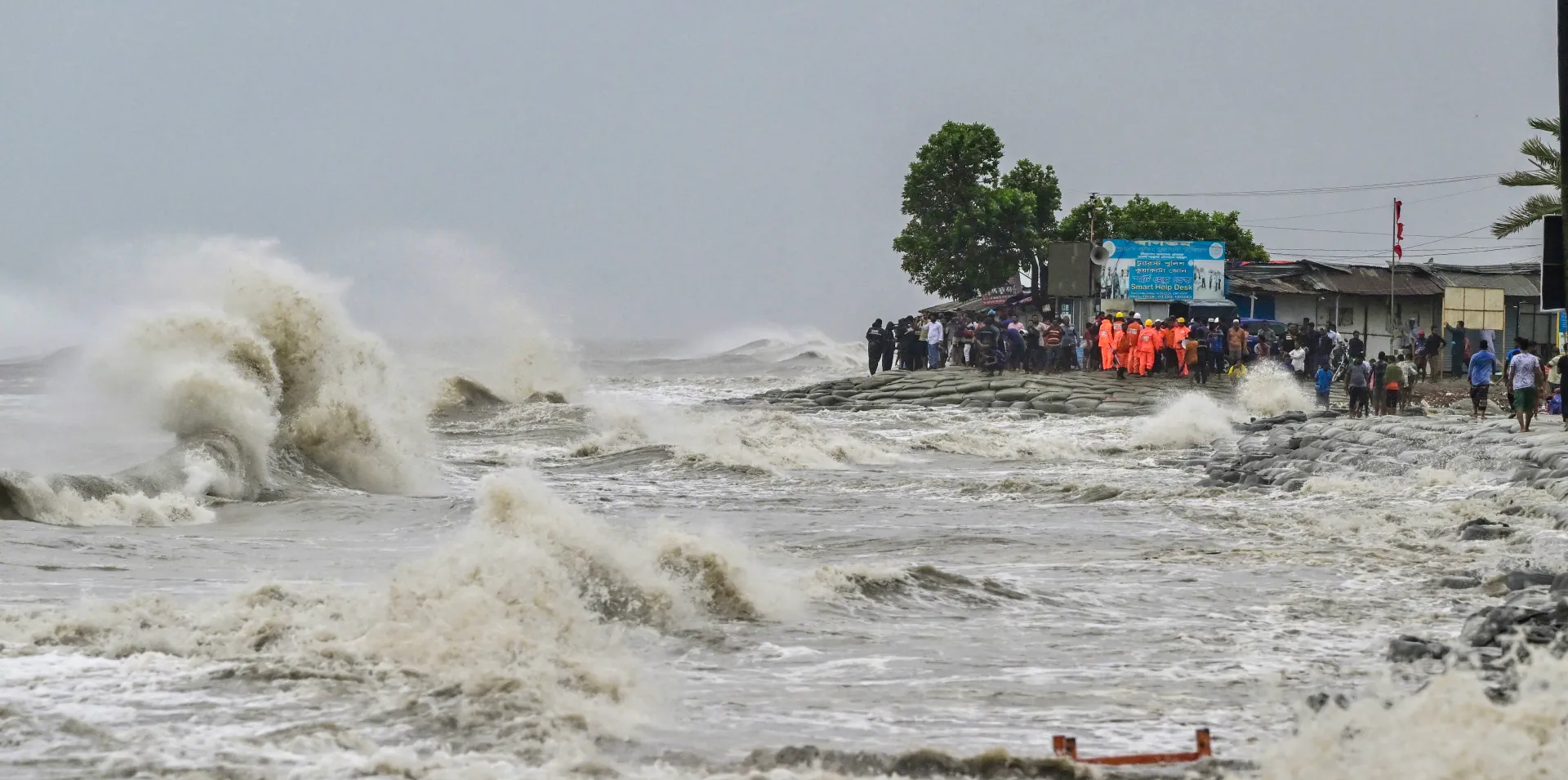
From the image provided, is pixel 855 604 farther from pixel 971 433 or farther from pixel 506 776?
pixel 971 433

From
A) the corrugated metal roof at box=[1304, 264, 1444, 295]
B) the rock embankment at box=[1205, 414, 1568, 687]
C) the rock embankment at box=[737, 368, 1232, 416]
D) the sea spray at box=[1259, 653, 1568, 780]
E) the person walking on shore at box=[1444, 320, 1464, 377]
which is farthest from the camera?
the corrugated metal roof at box=[1304, 264, 1444, 295]

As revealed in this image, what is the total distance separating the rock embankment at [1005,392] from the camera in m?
30.1

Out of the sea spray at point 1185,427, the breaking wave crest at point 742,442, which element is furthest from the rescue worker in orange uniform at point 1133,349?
the breaking wave crest at point 742,442

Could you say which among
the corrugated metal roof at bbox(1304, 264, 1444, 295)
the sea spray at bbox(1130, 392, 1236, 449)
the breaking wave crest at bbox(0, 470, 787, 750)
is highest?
the corrugated metal roof at bbox(1304, 264, 1444, 295)

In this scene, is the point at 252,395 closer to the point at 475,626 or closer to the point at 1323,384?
the point at 475,626

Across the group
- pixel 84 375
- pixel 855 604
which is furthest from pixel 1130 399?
pixel 855 604

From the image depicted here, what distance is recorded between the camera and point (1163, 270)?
3894cm

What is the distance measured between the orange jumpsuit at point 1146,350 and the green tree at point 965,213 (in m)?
19.3

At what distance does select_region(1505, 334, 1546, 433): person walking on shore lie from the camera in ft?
58.7

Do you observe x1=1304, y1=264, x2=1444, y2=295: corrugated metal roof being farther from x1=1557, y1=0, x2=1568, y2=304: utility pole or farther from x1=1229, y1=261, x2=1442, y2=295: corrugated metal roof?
x1=1557, y1=0, x2=1568, y2=304: utility pole

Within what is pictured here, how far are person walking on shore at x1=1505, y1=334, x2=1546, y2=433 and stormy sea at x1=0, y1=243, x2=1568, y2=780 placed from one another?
35.7 inches

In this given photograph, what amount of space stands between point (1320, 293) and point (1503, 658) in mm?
36996

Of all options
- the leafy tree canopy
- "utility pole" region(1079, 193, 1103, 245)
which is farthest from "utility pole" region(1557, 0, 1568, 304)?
the leafy tree canopy

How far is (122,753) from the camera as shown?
18.4ft
